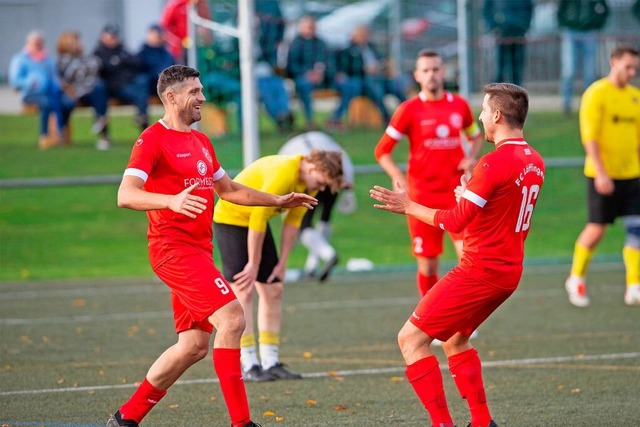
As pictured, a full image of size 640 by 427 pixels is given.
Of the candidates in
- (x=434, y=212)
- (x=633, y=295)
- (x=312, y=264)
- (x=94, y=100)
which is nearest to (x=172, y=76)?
(x=434, y=212)

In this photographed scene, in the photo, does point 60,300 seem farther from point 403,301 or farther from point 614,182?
point 614,182

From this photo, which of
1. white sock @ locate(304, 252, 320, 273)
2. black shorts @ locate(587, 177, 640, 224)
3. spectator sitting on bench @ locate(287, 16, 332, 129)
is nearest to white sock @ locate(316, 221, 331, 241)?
white sock @ locate(304, 252, 320, 273)

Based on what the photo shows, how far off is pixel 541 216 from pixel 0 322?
385 inches

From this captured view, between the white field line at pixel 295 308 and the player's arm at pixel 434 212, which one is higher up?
the player's arm at pixel 434 212

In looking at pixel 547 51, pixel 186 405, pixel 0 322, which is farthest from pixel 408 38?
pixel 186 405

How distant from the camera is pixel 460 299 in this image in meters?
6.55

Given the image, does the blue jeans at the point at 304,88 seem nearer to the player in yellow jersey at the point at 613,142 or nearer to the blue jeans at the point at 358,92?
the blue jeans at the point at 358,92

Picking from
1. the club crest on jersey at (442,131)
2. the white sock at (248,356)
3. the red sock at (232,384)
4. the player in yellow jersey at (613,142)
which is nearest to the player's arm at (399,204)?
the red sock at (232,384)

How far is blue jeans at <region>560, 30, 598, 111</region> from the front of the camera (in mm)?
18312

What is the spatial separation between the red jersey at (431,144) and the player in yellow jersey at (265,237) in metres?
1.63

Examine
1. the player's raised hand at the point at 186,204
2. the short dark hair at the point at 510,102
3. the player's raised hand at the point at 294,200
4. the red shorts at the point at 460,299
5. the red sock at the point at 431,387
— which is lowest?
the red sock at the point at 431,387

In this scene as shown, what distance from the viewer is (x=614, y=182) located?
38.5ft

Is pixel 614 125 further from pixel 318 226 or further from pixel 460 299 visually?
pixel 460 299

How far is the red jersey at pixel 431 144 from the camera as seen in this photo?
10.2 meters
